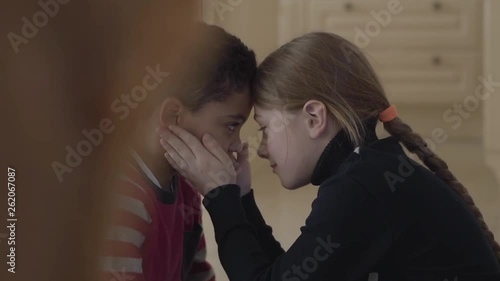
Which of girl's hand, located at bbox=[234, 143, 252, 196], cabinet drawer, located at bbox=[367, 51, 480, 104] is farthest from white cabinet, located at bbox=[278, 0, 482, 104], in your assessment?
girl's hand, located at bbox=[234, 143, 252, 196]

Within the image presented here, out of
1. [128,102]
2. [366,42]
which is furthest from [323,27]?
[128,102]

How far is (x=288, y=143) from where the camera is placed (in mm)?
953

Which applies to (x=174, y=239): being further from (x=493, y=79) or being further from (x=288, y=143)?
(x=493, y=79)

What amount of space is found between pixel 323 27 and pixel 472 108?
761mm

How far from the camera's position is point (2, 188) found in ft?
0.44

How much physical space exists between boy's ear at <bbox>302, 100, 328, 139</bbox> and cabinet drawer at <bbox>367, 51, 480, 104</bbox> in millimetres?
2282

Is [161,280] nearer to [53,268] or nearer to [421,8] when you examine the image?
[53,268]

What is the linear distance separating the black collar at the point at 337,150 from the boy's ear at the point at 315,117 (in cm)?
2

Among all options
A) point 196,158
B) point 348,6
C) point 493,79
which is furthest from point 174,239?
point 348,6

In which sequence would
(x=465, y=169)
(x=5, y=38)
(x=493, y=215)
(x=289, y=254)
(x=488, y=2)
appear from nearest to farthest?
(x=5, y=38) < (x=289, y=254) < (x=493, y=215) < (x=488, y=2) < (x=465, y=169)

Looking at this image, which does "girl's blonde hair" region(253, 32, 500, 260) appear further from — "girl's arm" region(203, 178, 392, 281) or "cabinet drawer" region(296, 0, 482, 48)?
"cabinet drawer" region(296, 0, 482, 48)

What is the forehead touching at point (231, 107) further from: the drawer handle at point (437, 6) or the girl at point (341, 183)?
the drawer handle at point (437, 6)

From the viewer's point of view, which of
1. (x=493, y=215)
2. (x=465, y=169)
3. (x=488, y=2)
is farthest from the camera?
(x=465, y=169)

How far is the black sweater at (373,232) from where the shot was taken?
0.83 m
